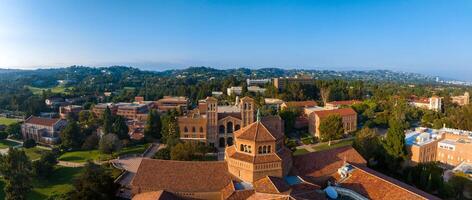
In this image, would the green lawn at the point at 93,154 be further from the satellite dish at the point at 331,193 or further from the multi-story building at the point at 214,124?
the satellite dish at the point at 331,193

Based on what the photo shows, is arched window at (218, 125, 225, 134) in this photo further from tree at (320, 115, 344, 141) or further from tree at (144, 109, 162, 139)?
tree at (320, 115, 344, 141)

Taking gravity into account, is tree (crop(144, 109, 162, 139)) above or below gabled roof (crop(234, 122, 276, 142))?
below

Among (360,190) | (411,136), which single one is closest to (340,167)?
(360,190)

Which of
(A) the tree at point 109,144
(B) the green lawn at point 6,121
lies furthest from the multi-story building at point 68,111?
(A) the tree at point 109,144

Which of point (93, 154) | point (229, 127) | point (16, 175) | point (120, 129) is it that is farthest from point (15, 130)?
point (229, 127)

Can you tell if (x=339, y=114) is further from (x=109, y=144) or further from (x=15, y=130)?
(x=15, y=130)

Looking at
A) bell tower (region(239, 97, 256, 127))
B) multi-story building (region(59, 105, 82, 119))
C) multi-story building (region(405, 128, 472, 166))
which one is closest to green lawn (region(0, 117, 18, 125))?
multi-story building (region(59, 105, 82, 119))

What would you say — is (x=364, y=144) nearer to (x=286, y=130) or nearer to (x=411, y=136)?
(x=411, y=136)
